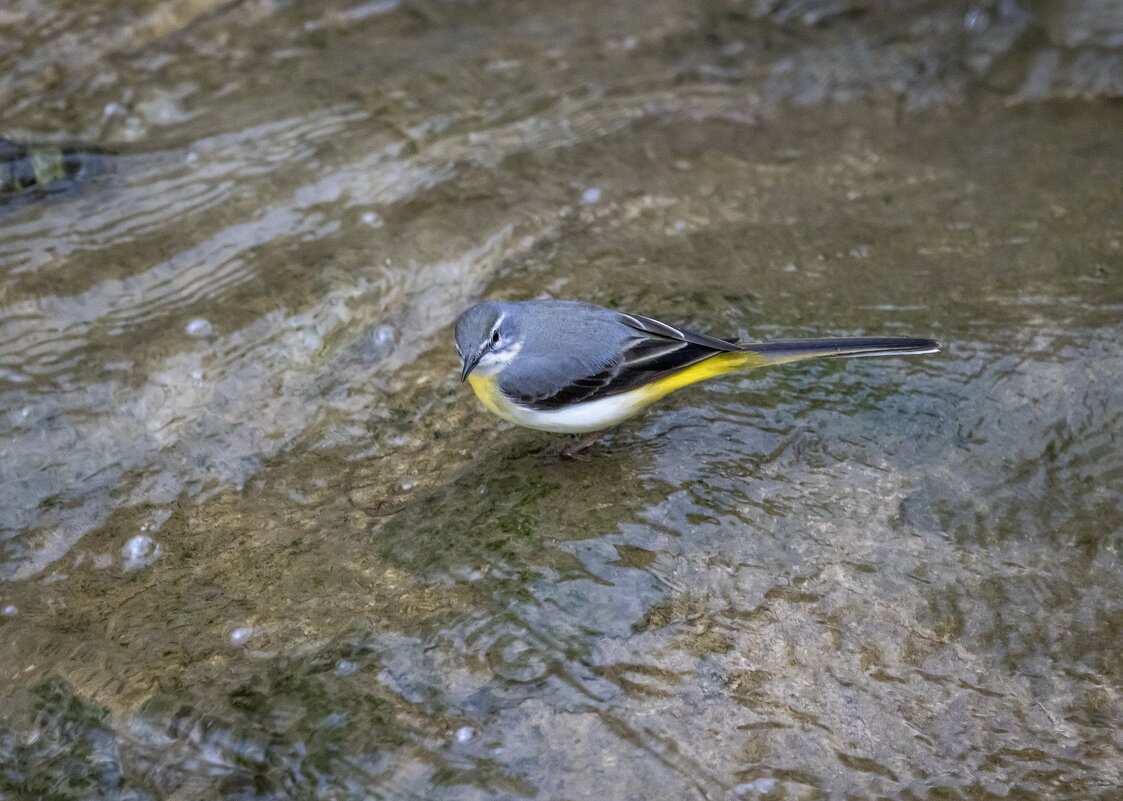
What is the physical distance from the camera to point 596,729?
397 cm

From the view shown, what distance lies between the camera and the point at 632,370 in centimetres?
512

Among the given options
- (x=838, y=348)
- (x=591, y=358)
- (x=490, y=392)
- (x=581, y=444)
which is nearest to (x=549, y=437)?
(x=581, y=444)

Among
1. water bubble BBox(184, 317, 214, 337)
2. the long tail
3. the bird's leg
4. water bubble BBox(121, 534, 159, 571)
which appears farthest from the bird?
water bubble BBox(184, 317, 214, 337)

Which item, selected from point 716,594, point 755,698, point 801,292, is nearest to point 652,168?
point 801,292

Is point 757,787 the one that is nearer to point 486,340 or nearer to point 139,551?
point 486,340

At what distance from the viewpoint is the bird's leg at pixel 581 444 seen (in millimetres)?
5438

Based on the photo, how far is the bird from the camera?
5.08 m

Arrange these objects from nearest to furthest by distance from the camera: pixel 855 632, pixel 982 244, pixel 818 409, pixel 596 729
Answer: pixel 596 729 → pixel 855 632 → pixel 818 409 → pixel 982 244

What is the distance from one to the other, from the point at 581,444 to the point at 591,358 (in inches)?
22.9

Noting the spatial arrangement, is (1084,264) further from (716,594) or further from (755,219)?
(716,594)

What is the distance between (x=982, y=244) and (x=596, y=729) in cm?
473

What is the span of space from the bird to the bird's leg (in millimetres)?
192

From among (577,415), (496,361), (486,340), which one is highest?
(486,340)

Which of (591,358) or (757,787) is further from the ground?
(591,358)
